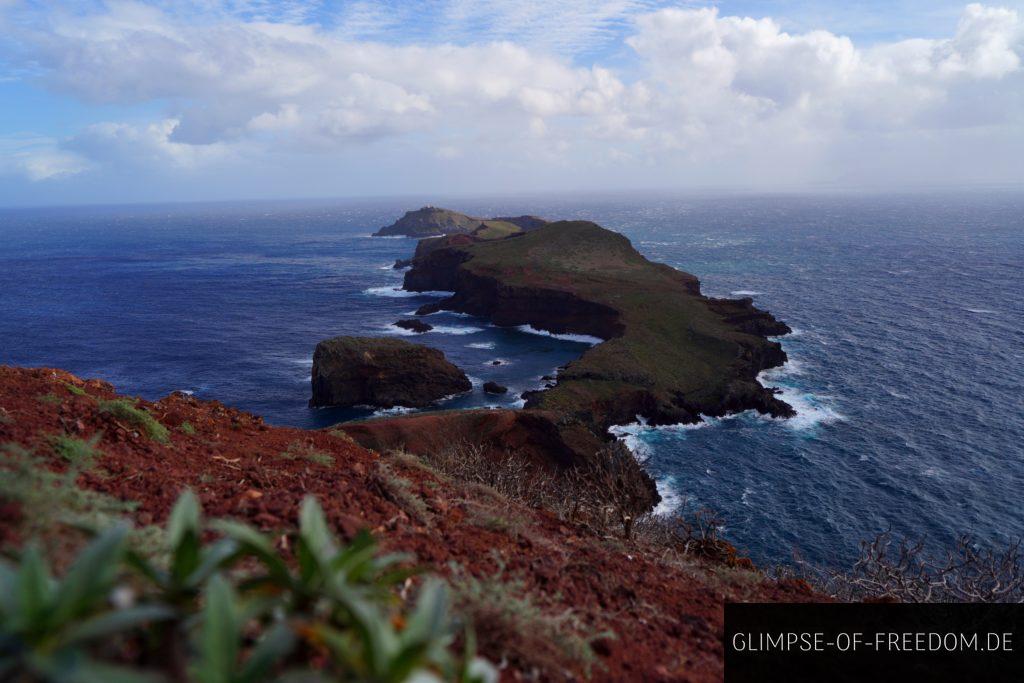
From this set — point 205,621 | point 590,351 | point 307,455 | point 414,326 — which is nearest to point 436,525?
point 307,455

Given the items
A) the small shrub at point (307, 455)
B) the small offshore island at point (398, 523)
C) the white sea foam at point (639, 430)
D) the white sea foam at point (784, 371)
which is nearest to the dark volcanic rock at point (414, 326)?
the white sea foam at point (639, 430)

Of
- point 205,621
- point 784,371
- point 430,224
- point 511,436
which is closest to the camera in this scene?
point 205,621

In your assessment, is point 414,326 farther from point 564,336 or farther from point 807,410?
point 807,410

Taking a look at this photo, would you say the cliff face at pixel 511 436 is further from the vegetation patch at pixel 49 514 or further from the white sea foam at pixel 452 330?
the white sea foam at pixel 452 330

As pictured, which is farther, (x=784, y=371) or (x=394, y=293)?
(x=394, y=293)

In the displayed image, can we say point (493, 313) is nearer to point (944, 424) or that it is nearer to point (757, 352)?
point (757, 352)

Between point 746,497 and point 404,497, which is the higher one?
point 404,497

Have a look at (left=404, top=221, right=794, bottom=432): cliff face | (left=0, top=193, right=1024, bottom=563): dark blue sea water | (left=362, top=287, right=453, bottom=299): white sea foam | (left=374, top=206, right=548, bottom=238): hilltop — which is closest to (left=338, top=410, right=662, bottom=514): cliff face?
(left=0, top=193, right=1024, bottom=563): dark blue sea water
